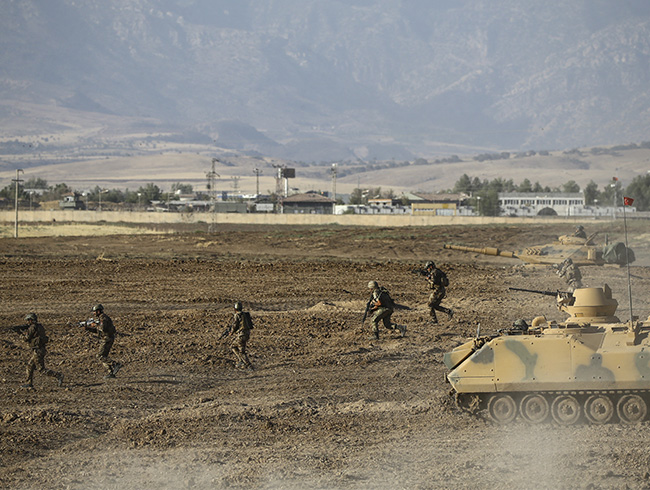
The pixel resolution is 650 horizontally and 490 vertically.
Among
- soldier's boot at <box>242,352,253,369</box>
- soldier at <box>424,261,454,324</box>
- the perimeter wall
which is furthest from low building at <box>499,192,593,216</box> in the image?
soldier's boot at <box>242,352,253,369</box>

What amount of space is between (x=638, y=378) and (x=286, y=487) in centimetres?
660

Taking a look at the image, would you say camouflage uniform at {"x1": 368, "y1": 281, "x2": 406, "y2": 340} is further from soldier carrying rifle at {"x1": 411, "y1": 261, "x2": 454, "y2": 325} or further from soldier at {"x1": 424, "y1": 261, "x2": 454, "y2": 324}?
soldier at {"x1": 424, "y1": 261, "x2": 454, "y2": 324}

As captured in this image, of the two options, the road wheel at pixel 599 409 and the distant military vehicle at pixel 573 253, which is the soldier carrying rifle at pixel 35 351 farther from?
the distant military vehicle at pixel 573 253

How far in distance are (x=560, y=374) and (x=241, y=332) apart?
300 inches

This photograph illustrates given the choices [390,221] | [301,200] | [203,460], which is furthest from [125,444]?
[301,200]

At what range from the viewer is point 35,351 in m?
18.7

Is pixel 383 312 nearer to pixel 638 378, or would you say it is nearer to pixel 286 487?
pixel 638 378

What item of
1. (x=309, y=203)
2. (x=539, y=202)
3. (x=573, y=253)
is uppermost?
(x=539, y=202)

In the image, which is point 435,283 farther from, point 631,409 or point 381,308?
point 631,409

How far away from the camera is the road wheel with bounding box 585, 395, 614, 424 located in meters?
16.1

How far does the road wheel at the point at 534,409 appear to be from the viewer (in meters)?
16.4

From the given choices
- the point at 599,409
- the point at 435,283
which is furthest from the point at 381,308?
the point at 599,409

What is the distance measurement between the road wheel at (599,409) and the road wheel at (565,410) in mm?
189

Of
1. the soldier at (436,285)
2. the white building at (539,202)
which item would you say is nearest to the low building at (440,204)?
the white building at (539,202)
